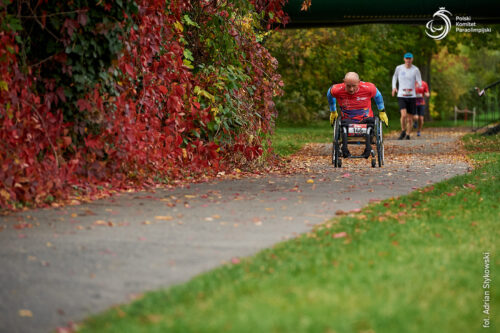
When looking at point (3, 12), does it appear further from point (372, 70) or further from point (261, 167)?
point (372, 70)

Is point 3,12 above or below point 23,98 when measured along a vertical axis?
above

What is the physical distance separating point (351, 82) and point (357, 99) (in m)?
0.42

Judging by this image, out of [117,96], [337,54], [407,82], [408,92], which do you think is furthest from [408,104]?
[337,54]

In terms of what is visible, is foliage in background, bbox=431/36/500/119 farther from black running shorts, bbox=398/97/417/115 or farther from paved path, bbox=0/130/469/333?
paved path, bbox=0/130/469/333

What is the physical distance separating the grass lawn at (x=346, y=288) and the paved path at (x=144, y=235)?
0.31 meters

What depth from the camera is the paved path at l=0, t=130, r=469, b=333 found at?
4.60 m

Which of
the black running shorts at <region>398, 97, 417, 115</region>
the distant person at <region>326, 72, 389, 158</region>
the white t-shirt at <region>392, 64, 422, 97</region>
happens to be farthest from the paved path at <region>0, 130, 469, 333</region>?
the black running shorts at <region>398, 97, 417, 115</region>

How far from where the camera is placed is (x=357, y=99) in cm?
1271

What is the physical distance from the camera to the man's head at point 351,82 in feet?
40.6

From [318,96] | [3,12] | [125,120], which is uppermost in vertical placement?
[3,12]

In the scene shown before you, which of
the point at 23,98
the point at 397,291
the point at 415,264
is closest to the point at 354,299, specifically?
the point at 397,291

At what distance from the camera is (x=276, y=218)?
729 cm

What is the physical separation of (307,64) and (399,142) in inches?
620

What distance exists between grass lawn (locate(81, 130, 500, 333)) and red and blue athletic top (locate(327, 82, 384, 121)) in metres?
6.01
